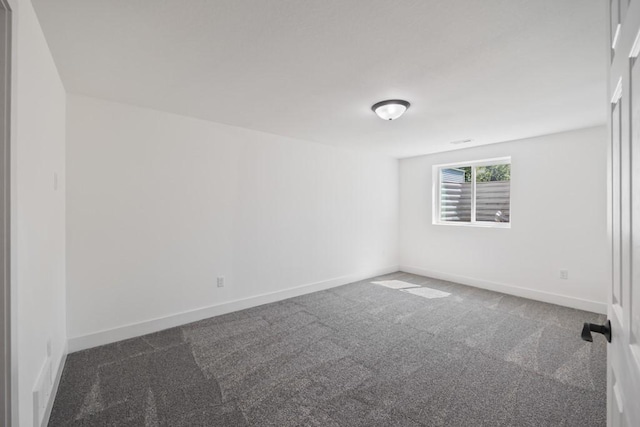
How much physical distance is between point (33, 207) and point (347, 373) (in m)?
2.25

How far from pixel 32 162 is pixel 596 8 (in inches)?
118

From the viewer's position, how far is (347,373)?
2.25m

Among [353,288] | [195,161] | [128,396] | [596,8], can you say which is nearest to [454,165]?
[353,288]

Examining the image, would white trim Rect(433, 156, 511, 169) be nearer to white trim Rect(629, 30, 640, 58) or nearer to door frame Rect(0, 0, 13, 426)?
white trim Rect(629, 30, 640, 58)

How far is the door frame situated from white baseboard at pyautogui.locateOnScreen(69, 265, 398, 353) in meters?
1.85

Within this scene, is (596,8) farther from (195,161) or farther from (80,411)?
(80,411)

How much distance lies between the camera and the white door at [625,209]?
57 centimetres

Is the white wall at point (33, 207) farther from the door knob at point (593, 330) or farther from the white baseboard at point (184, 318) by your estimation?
the door knob at point (593, 330)

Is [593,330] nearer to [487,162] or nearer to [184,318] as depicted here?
[184,318]

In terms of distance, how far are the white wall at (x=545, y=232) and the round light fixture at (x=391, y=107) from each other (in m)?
2.49

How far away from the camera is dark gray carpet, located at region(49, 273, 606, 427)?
1816 millimetres

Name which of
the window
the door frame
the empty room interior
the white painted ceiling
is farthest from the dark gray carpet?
the white painted ceiling

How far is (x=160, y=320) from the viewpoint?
304cm

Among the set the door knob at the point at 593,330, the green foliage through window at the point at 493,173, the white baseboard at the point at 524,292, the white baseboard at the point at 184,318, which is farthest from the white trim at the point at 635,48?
the green foliage through window at the point at 493,173
